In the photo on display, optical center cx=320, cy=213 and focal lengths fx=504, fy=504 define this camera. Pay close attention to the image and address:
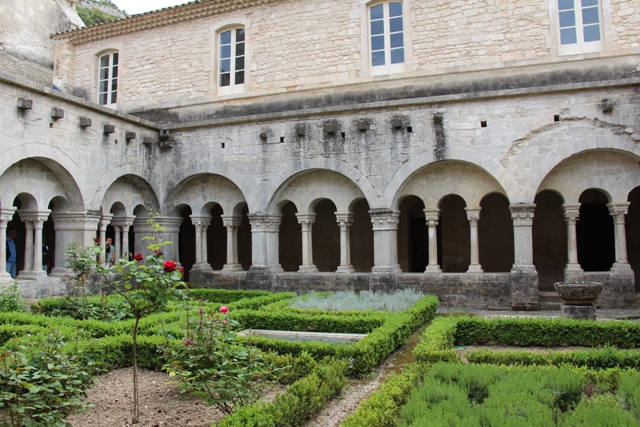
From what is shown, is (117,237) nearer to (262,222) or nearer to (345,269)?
(262,222)

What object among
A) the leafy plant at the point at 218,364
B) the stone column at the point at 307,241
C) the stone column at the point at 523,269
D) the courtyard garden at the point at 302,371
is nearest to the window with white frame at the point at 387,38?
the stone column at the point at 307,241

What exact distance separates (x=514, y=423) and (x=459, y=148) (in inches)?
327

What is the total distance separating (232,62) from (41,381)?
11426 millimetres

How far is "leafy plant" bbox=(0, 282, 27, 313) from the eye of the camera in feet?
28.7

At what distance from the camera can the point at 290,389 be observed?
4738 millimetres

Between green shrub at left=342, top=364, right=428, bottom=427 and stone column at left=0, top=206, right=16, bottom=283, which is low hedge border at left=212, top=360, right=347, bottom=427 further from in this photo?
stone column at left=0, top=206, right=16, bottom=283

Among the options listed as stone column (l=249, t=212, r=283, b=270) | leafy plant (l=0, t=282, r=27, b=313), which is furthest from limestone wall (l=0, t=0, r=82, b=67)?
leafy plant (l=0, t=282, r=27, b=313)

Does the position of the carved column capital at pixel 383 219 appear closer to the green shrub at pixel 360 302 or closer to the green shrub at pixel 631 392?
the green shrub at pixel 360 302

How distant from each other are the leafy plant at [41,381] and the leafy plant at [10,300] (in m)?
5.31

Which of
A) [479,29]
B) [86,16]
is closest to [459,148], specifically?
[479,29]

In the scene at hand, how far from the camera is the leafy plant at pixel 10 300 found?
8.75 m

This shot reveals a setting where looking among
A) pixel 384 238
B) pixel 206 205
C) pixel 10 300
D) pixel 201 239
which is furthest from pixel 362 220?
pixel 10 300

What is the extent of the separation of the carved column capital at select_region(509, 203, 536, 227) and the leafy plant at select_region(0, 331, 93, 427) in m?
9.32

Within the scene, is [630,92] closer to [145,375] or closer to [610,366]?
[610,366]
